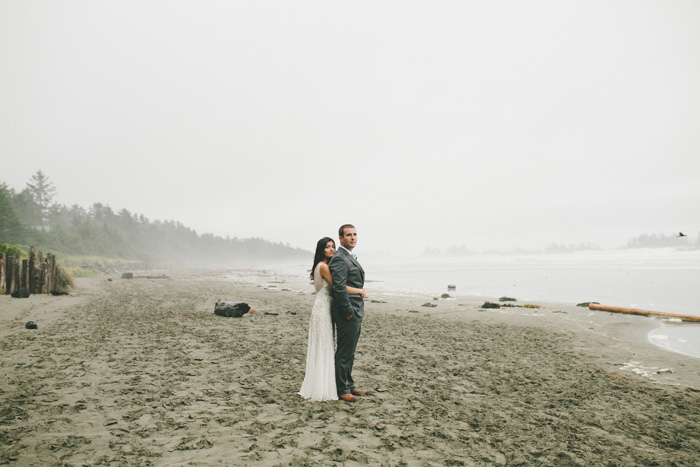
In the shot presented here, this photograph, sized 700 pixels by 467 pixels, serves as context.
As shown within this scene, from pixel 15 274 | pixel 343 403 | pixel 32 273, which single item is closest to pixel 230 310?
pixel 343 403

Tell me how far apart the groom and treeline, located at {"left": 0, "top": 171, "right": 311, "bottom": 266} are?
66062 millimetres

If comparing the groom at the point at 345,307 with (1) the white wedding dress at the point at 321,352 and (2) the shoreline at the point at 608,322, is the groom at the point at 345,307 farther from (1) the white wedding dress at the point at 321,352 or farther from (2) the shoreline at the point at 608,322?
(2) the shoreline at the point at 608,322

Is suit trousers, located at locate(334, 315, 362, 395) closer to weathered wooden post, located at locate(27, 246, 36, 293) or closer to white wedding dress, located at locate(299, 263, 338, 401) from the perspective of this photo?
white wedding dress, located at locate(299, 263, 338, 401)

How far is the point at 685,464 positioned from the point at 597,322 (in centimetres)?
1287

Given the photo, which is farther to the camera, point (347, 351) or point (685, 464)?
point (347, 351)

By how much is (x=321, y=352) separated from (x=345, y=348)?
411 millimetres

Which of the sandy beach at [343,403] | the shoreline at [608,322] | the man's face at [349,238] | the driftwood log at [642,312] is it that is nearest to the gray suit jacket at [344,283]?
the man's face at [349,238]

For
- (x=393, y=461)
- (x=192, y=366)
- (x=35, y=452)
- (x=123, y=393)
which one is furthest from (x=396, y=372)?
(x=35, y=452)

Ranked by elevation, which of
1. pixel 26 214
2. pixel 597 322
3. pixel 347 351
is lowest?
pixel 597 322

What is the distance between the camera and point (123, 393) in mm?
→ 6504

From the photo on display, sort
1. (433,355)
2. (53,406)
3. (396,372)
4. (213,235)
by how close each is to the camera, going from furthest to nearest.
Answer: (213,235) < (433,355) < (396,372) < (53,406)

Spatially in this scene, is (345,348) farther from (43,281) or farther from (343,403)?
(43,281)

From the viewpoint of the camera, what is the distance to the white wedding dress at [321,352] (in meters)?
6.35

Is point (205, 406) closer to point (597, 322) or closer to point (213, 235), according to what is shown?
point (597, 322)
